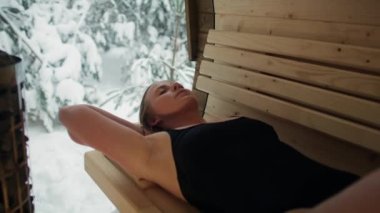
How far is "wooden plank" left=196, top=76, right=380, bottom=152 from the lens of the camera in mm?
1226

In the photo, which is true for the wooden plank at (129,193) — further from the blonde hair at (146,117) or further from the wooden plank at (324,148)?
the wooden plank at (324,148)

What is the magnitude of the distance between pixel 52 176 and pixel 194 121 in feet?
4.16

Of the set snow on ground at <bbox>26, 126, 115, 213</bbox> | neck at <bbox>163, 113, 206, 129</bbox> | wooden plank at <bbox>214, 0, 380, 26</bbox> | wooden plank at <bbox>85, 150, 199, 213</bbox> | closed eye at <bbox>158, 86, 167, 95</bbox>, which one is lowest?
snow on ground at <bbox>26, 126, 115, 213</bbox>

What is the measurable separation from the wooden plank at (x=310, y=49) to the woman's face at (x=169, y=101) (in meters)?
0.45

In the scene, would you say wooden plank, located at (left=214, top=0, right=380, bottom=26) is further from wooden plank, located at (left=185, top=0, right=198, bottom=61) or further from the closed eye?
the closed eye

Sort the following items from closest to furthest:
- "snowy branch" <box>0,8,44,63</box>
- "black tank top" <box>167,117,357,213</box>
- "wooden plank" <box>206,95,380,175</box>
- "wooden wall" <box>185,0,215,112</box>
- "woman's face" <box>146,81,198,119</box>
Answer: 1. "black tank top" <box>167,117,357,213</box>
2. "wooden plank" <box>206,95,380,175</box>
3. "woman's face" <box>146,81,198,119</box>
4. "snowy branch" <box>0,8,44,63</box>
5. "wooden wall" <box>185,0,215,112</box>

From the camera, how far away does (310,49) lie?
1427 millimetres

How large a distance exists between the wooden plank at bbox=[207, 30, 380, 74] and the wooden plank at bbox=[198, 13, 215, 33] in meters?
0.26

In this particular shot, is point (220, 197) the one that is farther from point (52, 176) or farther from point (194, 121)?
point (52, 176)

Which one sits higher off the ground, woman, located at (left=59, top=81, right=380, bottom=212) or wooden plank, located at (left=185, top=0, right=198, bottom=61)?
wooden plank, located at (left=185, top=0, right=198, bottom=61)

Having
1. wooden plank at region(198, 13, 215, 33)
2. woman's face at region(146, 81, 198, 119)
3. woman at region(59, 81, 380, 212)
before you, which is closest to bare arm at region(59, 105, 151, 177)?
woman at region(59, 81, 380, 212)

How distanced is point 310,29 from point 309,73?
0.18m

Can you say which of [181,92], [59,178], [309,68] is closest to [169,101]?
[181,92]

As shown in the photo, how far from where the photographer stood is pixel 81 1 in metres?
2.55
